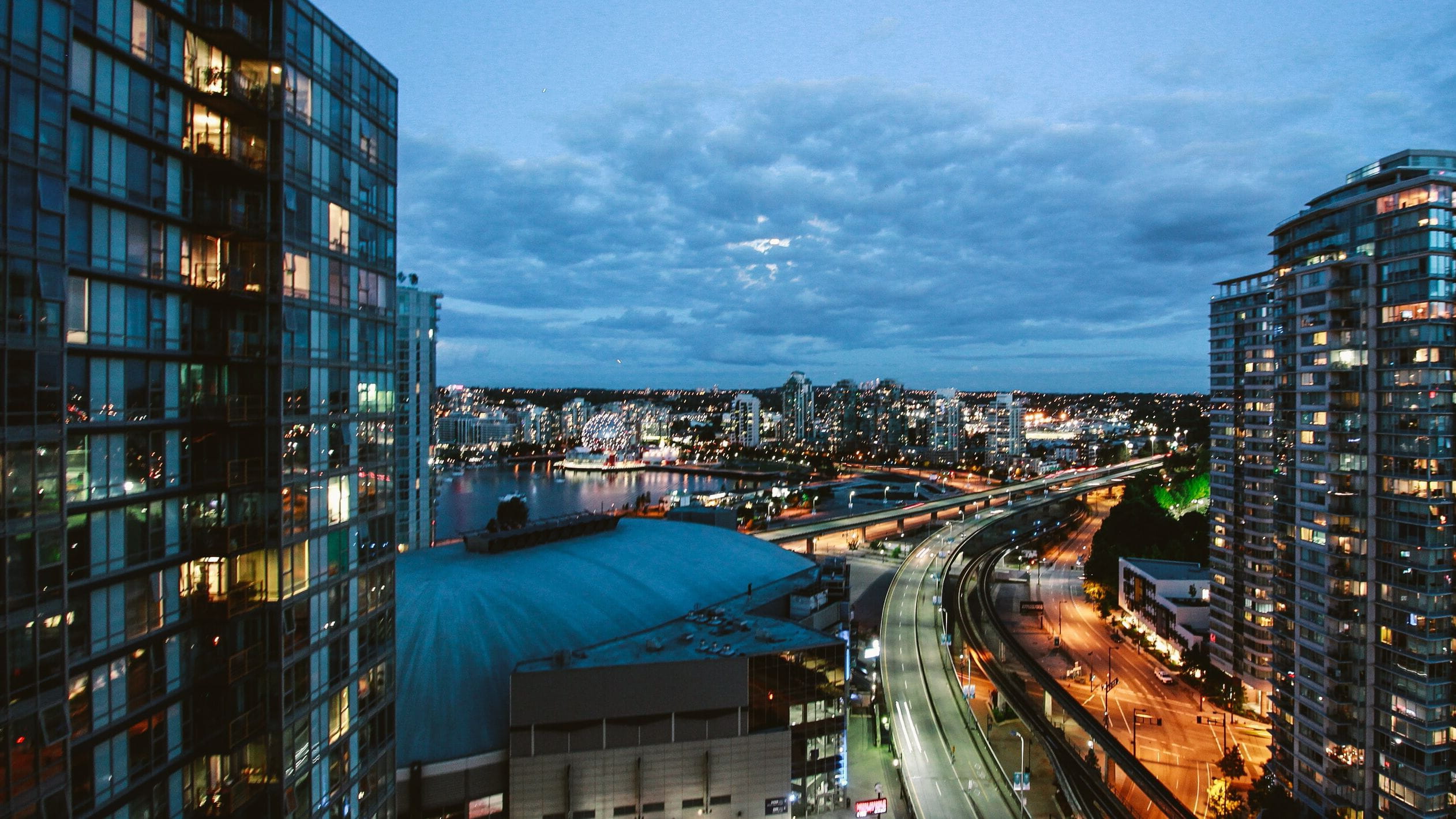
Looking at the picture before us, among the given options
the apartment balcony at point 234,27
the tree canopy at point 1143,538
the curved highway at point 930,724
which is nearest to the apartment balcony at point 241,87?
the apartment balcony at point 234,27

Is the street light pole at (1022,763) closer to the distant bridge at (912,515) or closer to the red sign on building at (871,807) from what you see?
the red sign on building at (871,807)

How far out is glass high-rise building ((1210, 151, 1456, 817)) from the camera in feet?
70.3

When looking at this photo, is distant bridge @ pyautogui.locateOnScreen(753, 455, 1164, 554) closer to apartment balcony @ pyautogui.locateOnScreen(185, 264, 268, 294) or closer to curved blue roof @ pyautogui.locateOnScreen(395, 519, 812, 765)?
curved blue roof @ pyautogui.locateOnScreen(395, 519, 812, 765)

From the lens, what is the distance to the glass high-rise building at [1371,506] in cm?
2144

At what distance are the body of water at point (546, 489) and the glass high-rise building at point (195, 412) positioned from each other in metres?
70.2

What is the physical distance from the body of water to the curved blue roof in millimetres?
48467

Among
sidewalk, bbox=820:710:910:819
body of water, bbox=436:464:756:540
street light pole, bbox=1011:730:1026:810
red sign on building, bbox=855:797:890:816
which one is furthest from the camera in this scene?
body of water, bbox=436:464:756:540

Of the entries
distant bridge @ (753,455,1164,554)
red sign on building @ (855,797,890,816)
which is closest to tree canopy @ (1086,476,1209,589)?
distant bridge @ (753,455,1164,554)

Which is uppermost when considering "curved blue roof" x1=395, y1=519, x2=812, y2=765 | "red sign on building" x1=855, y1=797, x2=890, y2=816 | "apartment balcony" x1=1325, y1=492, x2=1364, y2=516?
"apartment balcony" x1=1325, y1=492, x2=1364, y2=516

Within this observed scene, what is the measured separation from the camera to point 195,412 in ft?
37.2

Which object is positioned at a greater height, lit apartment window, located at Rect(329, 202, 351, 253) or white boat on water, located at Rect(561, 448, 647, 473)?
lit apartment window, located at Rect(329, 202, 351, 253)

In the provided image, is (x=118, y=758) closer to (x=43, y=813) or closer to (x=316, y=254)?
(x=43, y=813)

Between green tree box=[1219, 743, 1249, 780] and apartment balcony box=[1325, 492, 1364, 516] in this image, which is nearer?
apartment balcony box=[1325, 492, 1364, 516]

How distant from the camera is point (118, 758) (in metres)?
9.89
